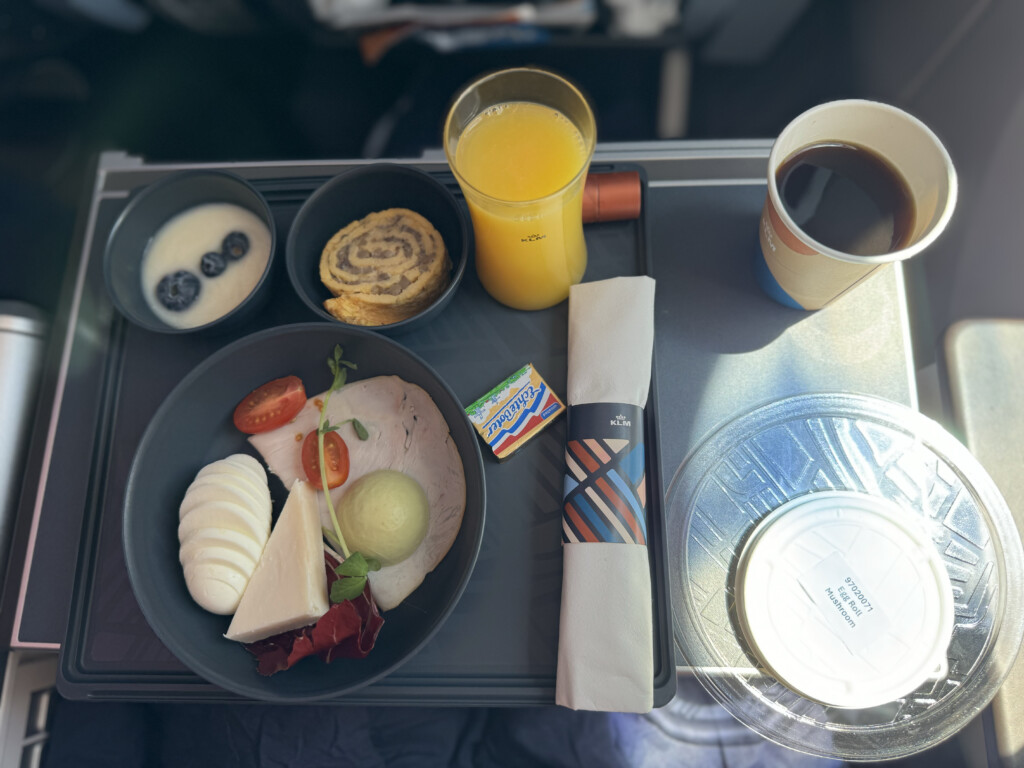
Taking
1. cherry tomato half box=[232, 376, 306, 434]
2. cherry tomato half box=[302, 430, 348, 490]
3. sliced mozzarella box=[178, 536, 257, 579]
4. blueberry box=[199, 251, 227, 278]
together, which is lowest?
sliced mozzarella box=[178, 536, 257, 579]

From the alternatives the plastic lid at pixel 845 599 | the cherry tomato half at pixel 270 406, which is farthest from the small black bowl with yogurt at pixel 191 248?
the plastic lid at pixel 845 599

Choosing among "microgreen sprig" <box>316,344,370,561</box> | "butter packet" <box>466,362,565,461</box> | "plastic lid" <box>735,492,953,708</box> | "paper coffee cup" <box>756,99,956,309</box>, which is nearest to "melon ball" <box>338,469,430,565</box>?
"microgreen sprig" <box>316,344,370,561</box>

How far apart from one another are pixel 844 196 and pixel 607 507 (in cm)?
49

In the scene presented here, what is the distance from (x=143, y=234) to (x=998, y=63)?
142cm

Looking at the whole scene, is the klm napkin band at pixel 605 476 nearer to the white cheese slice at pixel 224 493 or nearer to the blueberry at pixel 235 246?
the white cheese slice at pixel 224 493

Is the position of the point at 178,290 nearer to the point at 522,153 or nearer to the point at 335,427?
the point at 335,427

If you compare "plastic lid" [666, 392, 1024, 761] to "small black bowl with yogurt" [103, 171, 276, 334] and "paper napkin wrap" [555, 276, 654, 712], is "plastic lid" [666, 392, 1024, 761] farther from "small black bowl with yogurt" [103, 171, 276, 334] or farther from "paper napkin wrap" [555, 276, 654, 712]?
"small black bowl with yogurt" [103, 171, 276, 334]

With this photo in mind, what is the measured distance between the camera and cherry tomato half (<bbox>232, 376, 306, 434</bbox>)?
0.86 metres

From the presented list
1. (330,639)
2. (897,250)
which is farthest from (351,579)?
(897,250)

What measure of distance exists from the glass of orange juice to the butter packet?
0.49ft

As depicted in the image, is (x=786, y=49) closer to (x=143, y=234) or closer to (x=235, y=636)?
(x=143, y=234)

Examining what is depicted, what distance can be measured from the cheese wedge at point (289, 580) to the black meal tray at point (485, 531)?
0.12 m

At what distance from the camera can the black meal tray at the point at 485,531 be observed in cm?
79

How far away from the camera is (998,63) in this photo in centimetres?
116
